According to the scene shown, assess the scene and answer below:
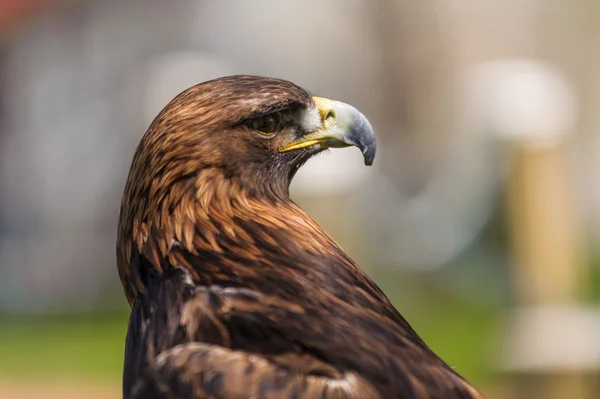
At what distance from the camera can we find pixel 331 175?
12.5 meters

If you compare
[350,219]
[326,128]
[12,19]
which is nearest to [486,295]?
[350,219]

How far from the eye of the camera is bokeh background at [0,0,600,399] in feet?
26.3

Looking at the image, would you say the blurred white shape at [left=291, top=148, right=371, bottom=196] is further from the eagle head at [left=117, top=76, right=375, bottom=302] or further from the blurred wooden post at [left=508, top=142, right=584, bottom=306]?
the eagle head at [left=117, top=76, right=375, bottom=302]

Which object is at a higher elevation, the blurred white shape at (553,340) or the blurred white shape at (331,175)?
the blurred white shape at (331,175)

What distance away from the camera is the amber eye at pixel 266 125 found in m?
3.32

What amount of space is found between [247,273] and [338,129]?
567 millimetres

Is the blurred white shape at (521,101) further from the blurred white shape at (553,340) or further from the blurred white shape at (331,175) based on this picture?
the blurred white shape at (331,175)

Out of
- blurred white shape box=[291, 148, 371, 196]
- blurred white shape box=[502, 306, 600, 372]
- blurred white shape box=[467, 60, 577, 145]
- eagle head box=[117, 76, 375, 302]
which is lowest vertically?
blurred white shape box=[502, 306, 600, 372]

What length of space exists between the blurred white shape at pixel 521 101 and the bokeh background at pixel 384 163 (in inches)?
2.1

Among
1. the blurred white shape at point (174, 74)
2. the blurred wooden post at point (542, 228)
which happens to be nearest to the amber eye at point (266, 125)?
the blurred wooden post at point (542, 228)

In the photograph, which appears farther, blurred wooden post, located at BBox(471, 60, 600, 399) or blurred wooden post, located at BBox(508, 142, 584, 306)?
blurred wooden post, located at BBox(508, 142, 584, 306)

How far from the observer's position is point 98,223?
541 inches

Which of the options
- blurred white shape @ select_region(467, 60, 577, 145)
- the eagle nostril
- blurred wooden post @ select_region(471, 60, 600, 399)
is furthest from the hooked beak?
blurred white shape @ select_region(467, 60, 577, 145)

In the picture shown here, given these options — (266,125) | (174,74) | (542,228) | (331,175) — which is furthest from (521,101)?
(266,125)
